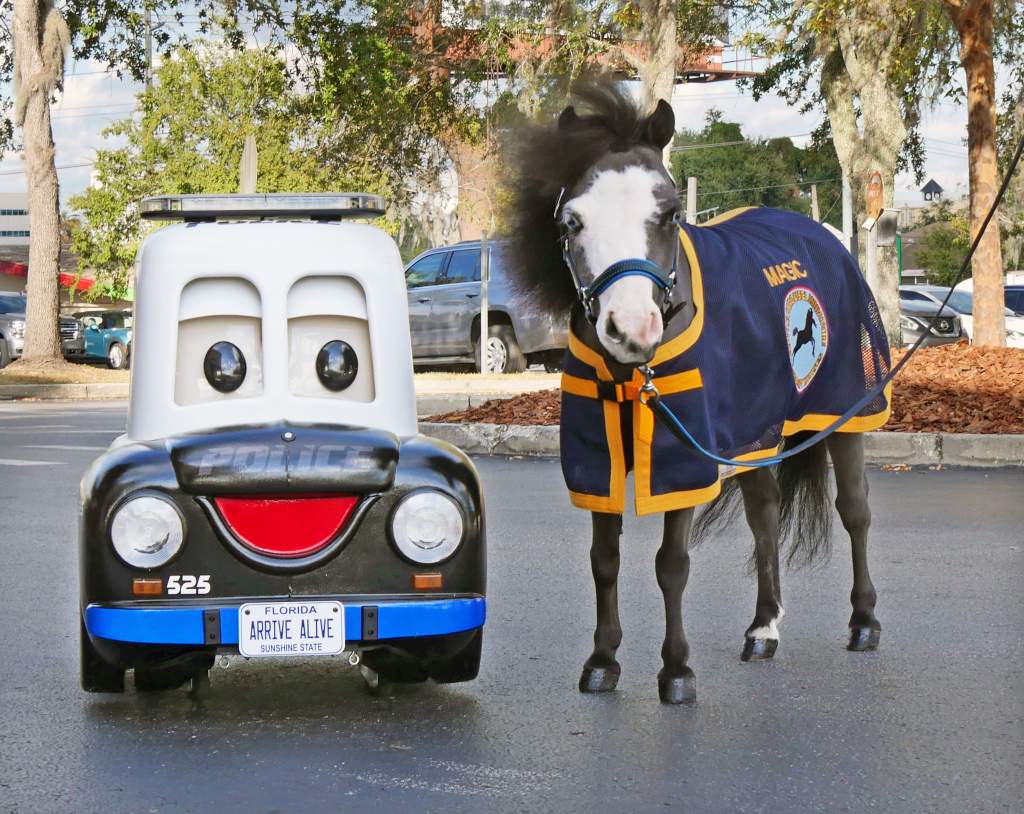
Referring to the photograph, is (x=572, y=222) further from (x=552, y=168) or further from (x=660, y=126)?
(x=660, y=126)

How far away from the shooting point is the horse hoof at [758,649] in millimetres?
6254

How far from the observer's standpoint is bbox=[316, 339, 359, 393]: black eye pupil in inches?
229

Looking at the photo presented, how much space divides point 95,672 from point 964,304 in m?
29.4

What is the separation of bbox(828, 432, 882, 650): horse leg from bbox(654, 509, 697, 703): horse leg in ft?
4.10

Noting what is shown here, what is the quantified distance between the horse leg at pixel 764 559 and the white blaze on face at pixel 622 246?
1.73 metres

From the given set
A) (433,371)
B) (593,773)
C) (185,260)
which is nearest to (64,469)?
(185,260)

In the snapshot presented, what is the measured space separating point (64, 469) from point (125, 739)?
866cm

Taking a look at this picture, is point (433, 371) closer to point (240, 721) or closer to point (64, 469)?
point (64, 469)

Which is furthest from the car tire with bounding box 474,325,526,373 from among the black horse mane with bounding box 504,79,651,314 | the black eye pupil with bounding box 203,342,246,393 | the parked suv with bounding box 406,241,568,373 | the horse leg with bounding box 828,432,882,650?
the black eye pupil with bounding box 203,342,246,393

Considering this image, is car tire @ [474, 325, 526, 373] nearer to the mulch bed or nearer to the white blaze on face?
the mulch bed

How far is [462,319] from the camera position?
2314 cm

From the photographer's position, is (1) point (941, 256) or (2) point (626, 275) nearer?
(2) point (626, 275)

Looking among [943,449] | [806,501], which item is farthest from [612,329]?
[943,449]

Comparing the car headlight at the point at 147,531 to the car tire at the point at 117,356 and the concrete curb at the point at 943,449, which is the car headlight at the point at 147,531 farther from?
the car tire at the point at 117,356
